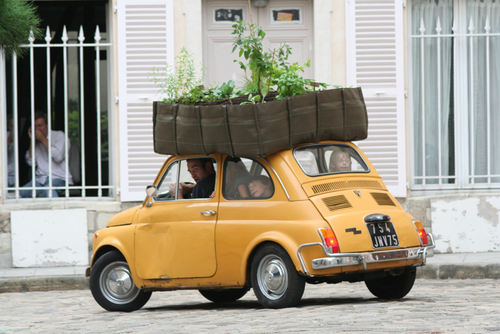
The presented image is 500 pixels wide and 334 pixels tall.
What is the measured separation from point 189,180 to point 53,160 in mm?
4977

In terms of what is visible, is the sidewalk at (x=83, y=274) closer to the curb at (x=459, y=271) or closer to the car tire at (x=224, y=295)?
the curb at (x=459, y=271)

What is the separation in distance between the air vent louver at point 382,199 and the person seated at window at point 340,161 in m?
0.35

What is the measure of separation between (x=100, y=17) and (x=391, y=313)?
7.89 metres

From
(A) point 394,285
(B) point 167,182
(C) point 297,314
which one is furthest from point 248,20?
(C) point 297,314

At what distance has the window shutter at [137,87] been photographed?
39.7ft

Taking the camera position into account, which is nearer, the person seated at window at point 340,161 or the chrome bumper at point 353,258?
the chrome bumper at point 353,258

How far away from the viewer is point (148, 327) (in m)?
6.47

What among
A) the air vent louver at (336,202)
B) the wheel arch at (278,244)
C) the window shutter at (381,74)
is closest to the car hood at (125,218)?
the wheel arch at (278,244)

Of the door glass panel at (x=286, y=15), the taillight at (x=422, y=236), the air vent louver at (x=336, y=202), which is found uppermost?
the door glass panel at (x=286, y=15)

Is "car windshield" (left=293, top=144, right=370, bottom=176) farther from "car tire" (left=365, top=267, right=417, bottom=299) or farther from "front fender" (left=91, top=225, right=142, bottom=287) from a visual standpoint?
"front fender" (left=91, top=225, right=142, bottom=287)

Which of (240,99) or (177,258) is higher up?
(240,99)

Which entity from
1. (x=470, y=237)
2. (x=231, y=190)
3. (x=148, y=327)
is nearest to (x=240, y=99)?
(x=231, y=190)

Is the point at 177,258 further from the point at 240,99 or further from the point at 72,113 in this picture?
the point at 72,113

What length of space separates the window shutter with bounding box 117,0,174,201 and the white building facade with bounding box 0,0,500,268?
0.05 ft
